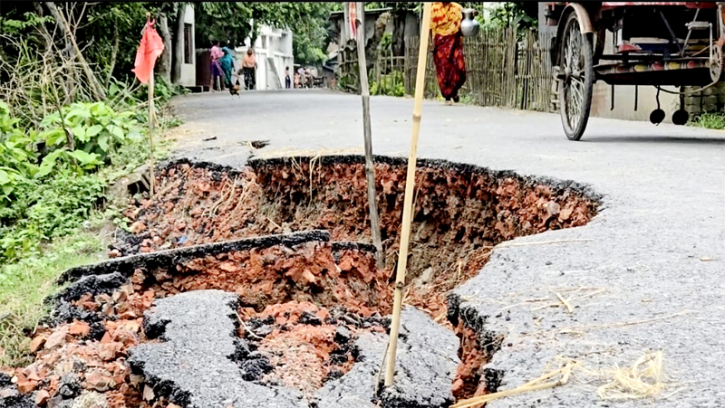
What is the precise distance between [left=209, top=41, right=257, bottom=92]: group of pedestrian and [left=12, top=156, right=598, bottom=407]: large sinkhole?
21.7 meters

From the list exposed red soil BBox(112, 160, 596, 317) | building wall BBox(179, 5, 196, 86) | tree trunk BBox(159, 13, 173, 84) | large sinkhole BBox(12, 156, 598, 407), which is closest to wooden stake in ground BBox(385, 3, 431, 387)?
large sinkhole BBox(12, 156, 598, 407)

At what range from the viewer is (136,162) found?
815 centimetres

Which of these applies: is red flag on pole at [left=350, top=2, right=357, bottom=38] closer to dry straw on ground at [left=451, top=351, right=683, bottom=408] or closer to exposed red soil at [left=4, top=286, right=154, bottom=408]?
exposed red soil at [left=4, top=286, right=154, bottom=408]

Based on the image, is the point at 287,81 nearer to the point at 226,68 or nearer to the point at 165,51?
the point at 226,68

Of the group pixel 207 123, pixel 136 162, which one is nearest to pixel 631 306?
pixel 136 162

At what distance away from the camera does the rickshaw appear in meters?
6.62

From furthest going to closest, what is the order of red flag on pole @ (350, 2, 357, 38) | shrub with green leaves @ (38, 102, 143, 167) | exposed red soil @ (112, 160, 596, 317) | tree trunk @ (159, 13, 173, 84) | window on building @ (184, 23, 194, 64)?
window on building @ (184, 23, 194, 64)
tree trunk @ (159, 13, 173, 84)
shrub with green leaves @ (38, 102, 143, 167)
exposed red soil @ (112, 160, 596, 317)
red flag on pole @ (350, 2, 357, 38)

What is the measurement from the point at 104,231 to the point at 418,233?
2452 mm

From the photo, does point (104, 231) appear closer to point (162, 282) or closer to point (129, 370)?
point (162, 282)

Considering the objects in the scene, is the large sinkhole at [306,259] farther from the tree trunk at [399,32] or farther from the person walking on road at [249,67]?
the person walking on road at [249,67]

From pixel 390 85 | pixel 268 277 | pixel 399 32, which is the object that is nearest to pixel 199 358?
pixel 268 277

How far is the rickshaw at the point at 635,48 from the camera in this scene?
6625 millimetres

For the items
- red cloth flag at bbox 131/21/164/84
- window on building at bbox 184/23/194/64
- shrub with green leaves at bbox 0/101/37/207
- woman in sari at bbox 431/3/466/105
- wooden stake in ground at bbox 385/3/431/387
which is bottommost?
shrub with green leaves at bbox 0/101/37/207

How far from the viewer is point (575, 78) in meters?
7.34
